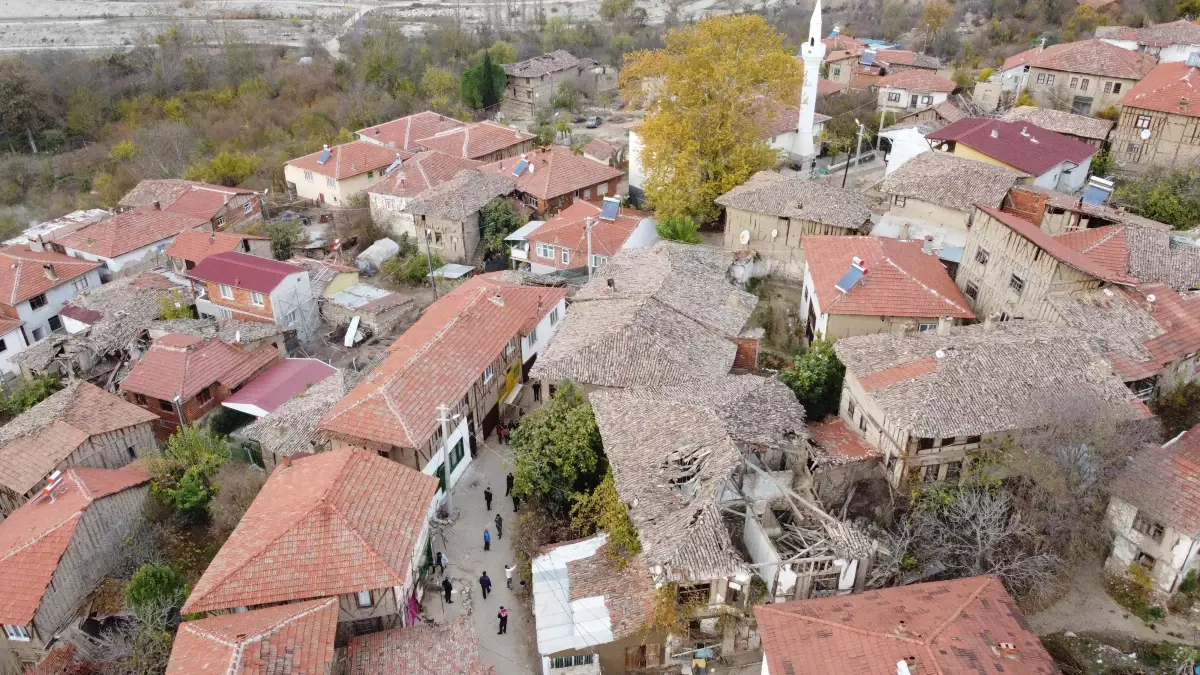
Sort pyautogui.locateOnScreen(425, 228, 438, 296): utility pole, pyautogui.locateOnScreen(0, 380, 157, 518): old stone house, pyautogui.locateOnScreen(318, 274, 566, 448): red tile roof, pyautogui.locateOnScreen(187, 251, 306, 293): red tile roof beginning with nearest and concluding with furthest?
pyautogui.locateOnScreen(318, 274, 566, 448): red tile roof → pyautogui.locateOnScreen(0, 380, 157, 518): old stone house → pyautogui.locateOnScreen(187, 251, 306, 293): red tile roof → pyautogui.locateOnScreen(425, 228, 438, 296): utility pole

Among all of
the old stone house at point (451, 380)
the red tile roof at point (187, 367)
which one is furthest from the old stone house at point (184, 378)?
the old stone house at point (451, 380)

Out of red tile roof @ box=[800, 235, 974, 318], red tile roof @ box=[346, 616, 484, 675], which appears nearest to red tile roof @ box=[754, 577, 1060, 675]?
red tile roof @ box=[346, 616, 484, 675]

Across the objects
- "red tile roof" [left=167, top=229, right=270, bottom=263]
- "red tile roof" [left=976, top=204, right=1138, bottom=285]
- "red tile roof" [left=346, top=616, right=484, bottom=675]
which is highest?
"red tile roof" [left=976, top=204, right=1138, bottom=285]

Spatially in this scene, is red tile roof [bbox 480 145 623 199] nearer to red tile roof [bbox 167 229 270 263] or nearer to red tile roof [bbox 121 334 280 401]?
red tile roof [bbox 167 229 270 263]

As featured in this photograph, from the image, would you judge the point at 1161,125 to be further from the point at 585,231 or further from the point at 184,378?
the point at 184,378

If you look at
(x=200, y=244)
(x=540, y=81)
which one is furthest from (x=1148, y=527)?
(x=540, y=81)

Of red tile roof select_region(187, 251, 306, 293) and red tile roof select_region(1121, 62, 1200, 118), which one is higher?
red tile roof select_region(1121, 62, 1200, 118)

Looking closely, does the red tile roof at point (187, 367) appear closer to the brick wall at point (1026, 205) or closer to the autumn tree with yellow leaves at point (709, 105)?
the autumn tree with yellow leaves at point (709, 105)

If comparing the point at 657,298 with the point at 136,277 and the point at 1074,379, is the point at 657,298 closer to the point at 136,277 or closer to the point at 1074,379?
the point at 1074,379
